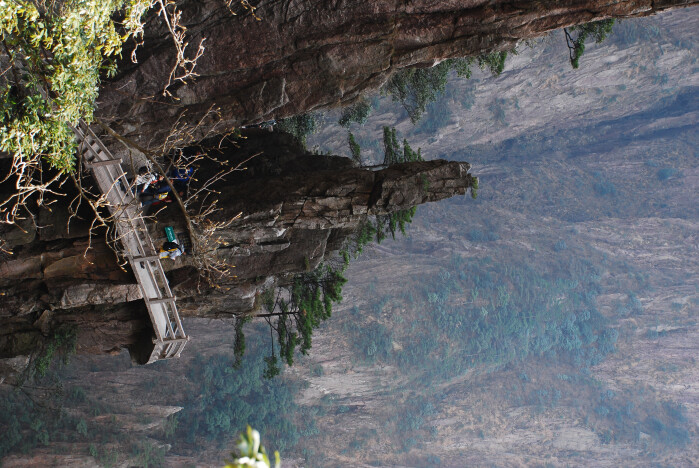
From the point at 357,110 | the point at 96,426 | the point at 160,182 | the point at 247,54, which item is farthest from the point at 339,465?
the point at 247,54

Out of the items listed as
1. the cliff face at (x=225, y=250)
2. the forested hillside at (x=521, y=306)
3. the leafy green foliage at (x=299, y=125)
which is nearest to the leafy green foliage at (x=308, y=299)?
the cliff face at (x=225, y=250)

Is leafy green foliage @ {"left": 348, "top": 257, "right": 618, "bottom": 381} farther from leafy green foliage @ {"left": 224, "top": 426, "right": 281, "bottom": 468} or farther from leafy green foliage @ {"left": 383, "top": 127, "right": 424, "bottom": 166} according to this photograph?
leafy green foliage @ {"left": 224, "top": 426, "right": 281, "bottom": 468}

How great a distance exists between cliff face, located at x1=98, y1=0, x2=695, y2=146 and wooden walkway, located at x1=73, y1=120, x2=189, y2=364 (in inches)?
50.6

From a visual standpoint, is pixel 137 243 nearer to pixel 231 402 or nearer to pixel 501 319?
pixel 231 402

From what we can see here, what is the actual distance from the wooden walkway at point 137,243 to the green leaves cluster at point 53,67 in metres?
1.85

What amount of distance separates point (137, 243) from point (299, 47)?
23.4ft

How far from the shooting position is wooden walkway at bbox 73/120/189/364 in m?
12.6

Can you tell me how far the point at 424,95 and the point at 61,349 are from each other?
1900cm

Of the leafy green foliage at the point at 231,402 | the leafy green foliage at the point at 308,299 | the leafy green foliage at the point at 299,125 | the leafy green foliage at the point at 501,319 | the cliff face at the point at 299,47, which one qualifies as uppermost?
the cliff face at the point at 299,47

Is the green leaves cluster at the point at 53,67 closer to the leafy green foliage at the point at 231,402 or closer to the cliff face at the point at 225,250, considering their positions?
the cliff face at the point at 225,250

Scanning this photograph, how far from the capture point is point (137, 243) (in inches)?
547

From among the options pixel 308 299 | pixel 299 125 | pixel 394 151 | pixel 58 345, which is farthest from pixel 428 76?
pixel 58 345

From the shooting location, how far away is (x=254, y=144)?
2005 centimetres

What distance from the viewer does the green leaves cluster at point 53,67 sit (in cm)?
891
